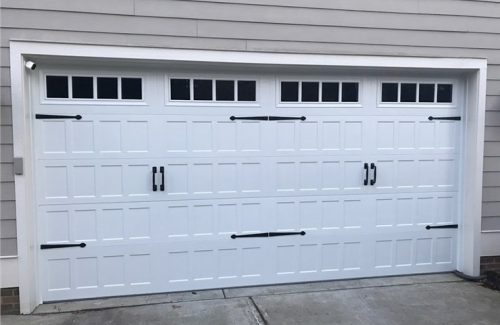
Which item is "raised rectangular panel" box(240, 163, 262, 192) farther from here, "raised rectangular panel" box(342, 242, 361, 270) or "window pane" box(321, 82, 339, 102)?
"raised rectangular panel" box(342, 242, 361, 270)

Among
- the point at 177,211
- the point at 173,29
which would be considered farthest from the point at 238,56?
the point at 177,211

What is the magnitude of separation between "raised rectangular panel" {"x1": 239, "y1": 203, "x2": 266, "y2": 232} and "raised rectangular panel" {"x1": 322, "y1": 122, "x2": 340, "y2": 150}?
0.95 metres

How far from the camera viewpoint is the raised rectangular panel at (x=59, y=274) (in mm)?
3922

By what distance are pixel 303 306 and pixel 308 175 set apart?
1.30m

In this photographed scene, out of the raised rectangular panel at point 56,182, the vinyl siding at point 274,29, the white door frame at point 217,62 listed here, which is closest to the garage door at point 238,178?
the raised rectangular panel at point 56,182

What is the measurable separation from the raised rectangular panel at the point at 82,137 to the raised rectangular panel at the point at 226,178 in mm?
1216

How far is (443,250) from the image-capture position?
4.67 metres

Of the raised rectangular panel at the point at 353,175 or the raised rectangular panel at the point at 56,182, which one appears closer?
the raised rectangular panel at the point at 56,182

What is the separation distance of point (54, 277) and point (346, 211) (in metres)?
2.97

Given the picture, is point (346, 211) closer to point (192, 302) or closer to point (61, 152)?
point (192, 302)

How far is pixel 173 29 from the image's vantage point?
3775mm

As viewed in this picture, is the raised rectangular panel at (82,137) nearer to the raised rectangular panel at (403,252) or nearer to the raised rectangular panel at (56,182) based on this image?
the raised rectangular panel at (56,182)

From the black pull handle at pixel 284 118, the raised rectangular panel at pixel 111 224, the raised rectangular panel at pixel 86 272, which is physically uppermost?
the black pull handle at pixel 284 118

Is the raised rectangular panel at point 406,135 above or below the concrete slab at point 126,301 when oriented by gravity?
above
